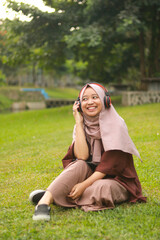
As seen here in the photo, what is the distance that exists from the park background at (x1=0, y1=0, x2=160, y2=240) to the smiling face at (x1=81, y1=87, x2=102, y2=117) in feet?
3.64

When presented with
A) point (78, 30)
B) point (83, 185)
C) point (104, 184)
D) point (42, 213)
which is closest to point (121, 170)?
point (104, 184)

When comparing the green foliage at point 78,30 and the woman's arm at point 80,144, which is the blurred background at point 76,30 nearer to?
the green foliage at point 78,30

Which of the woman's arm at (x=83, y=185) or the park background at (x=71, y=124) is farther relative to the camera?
the woman's arm at (x=83, y=185)

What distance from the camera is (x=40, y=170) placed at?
586 cm

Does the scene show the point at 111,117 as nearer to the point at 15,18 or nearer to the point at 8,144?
the point at 8,144

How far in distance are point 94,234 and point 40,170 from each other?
301 cm

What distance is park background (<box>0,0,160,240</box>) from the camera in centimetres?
322

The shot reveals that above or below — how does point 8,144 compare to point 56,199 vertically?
below

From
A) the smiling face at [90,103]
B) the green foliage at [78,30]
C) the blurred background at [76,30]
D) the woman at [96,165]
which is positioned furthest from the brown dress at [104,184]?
the green foliage at [78,30]

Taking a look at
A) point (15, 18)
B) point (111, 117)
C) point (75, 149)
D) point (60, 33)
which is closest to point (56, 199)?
point (75, 149)

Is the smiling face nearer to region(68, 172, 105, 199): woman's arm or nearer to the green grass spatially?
region(68, 172, 105, 199): woman's arm

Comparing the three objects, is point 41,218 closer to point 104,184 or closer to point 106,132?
point 104,184

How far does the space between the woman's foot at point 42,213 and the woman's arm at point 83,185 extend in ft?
1.13

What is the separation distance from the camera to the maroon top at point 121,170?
142 inches
